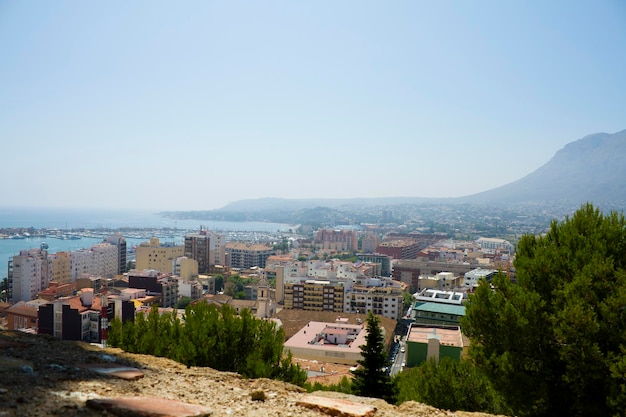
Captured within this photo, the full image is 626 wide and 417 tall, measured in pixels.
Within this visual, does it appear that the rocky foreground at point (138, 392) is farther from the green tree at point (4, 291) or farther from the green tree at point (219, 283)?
the green tree at point (4, 291)

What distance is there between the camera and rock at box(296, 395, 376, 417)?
2.26m

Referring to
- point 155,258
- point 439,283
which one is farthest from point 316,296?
point 155,258

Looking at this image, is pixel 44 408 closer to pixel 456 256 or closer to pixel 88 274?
pixel 88 274

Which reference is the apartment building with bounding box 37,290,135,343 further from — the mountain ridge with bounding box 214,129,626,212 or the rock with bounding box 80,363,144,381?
the mountain ridge with bounding box 214,129,626,212

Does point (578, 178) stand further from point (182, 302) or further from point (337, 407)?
point (337, 407)

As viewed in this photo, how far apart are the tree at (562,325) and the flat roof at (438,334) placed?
9.50 m

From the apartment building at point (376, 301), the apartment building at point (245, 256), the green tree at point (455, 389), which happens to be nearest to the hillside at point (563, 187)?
the apartment building at point (245, 256)

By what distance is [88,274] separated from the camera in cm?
3328

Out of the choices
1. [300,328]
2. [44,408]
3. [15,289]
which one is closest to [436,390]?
[44,408]

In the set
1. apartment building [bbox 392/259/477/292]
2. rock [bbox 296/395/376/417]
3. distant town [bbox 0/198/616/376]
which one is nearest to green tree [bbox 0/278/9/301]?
Answer: distant town [bbox 0/198/616/376]

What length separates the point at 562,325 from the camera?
139 inches

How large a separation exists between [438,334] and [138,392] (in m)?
13.6

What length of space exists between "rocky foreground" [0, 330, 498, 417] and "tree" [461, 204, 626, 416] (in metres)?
1.25

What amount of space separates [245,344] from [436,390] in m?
2.13
